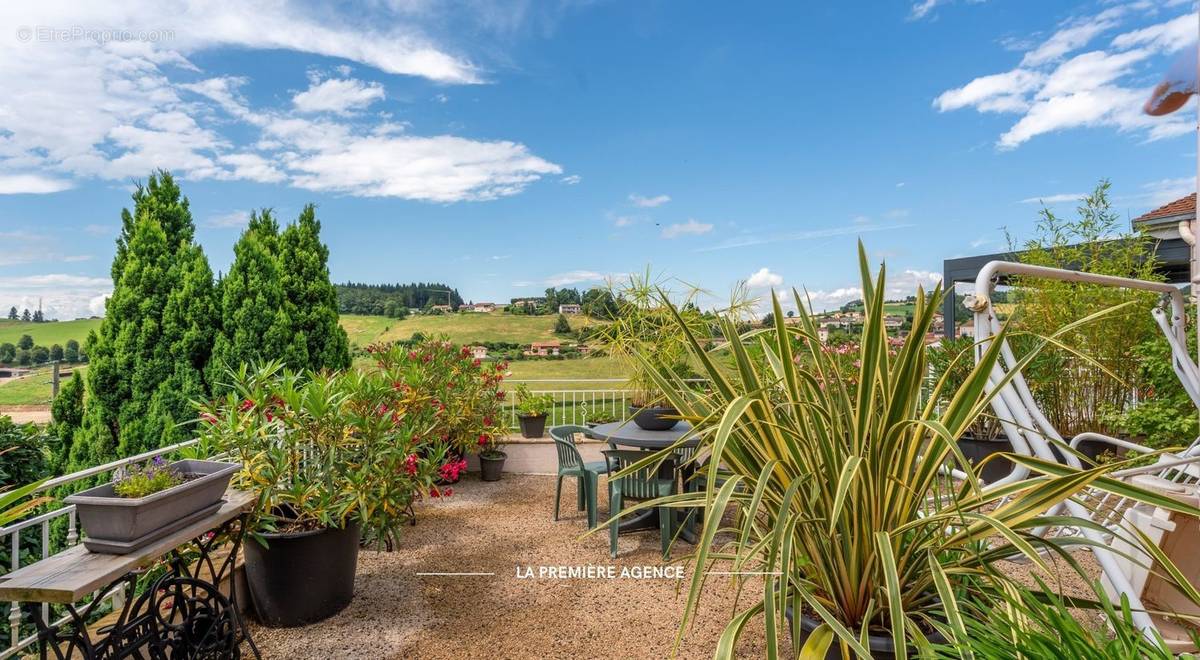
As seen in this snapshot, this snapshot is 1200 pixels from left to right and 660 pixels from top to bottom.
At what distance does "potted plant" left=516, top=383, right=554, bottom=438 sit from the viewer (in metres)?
6.65

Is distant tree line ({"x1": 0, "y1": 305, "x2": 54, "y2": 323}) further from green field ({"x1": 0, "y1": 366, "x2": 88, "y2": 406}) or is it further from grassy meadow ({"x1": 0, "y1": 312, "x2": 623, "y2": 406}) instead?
green field ({"x1": 0, "y1": 366, "x2": 88, "y2": 406})

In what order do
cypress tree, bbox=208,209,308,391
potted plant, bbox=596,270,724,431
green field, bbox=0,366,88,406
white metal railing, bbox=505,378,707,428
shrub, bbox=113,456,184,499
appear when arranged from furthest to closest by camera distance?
white metal railing, bbox=505,378,707,428, cypress tree, bbox=208,209,308,391, potted plant, bbox=596,270,724,431, green field, bbox=0,366,88,406, shrub, bbox=113,456,184,499

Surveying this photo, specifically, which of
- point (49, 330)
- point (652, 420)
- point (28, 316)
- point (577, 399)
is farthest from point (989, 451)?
point (28, 316)

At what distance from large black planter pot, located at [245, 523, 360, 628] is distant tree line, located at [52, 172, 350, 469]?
3154 millimetres

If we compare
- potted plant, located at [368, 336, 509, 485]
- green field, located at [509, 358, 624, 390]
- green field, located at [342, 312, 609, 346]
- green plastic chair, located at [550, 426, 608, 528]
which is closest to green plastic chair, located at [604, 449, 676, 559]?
green plastic chair, located at [550, 426, 608, 528]

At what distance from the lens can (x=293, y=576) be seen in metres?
2.51

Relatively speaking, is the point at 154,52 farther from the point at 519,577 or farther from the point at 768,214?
the point at 768,214

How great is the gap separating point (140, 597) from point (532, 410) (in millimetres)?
4996

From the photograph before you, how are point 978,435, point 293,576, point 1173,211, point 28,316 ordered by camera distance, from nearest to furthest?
point 293,576 < point 978,435 < point 1173,211 < point 28,316

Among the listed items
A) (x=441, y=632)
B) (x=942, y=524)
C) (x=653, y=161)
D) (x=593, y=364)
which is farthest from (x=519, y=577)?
(x=653, y=161)

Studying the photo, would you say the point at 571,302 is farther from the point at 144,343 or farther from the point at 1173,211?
A: the point at 1173,211

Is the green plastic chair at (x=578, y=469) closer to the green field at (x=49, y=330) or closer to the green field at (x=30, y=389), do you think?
the green field at (x=30, y=389)

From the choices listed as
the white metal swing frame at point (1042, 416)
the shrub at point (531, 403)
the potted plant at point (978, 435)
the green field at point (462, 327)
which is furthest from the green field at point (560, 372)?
the white metal swing frame at point (1042, 416)

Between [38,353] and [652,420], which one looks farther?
[38,353]
